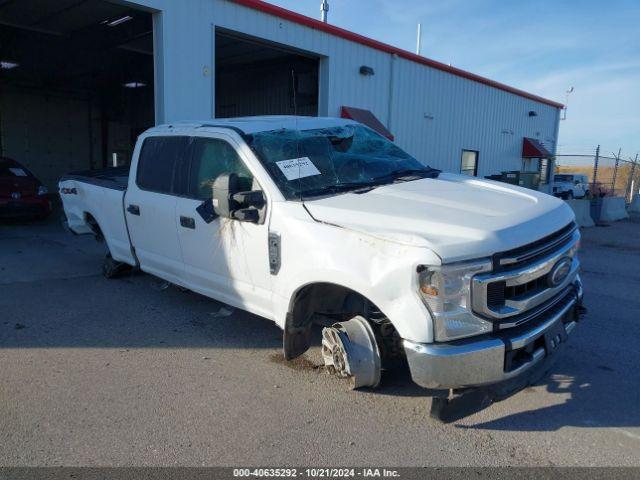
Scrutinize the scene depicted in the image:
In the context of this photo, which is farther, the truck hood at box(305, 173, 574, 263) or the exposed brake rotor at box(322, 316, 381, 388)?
the exposed brake rotor at box(322, 316, 381, 388)

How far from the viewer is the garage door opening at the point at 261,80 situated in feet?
46.1

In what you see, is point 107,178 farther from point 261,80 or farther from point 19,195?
point 261,80

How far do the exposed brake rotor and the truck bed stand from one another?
3.48m

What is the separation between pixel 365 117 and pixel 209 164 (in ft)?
30.9

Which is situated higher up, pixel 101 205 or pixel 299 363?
pixel 101 205

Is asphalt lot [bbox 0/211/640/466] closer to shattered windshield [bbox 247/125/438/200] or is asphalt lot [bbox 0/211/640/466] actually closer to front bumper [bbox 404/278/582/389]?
front bumper [bbox 404/278/582/389]

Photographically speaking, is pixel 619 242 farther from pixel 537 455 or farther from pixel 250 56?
pixel 250 56

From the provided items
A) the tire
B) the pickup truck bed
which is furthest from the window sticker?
the tire

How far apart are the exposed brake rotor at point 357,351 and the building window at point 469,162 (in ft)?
52.5

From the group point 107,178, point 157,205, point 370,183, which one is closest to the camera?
point 370,183

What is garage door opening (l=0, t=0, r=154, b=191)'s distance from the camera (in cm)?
1279

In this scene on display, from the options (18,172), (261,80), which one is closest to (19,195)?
(18,172)

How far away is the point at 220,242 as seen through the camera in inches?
166

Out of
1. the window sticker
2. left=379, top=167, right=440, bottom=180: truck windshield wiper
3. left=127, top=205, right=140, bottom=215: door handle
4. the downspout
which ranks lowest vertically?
the window sticker
